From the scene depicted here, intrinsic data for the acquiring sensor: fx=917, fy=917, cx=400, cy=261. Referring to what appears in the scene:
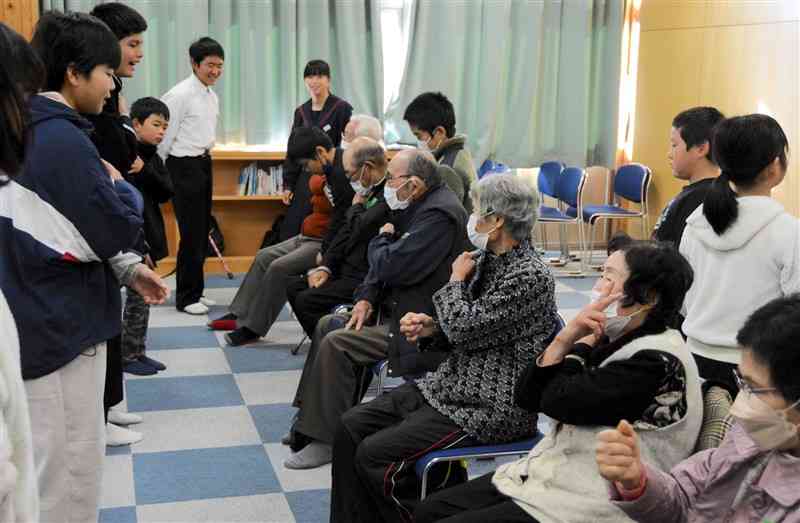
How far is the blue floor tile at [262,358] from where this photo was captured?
478 centimetres

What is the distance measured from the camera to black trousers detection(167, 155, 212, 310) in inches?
231

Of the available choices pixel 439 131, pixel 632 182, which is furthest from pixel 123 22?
pixel 632 182

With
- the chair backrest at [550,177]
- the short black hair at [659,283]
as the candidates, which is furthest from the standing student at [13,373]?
the chair backrest at [550,177]

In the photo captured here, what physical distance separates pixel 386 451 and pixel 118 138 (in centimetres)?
162

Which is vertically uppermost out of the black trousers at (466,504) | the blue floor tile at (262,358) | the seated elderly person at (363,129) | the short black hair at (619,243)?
the seated elderly person at (363,129)

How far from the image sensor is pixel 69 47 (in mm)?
2158

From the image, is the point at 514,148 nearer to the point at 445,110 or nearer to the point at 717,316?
the point at 445,110

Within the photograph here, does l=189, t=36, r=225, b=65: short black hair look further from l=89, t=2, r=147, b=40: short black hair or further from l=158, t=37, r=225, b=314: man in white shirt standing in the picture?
l=89, t=2, r=147, b=40: short black hair

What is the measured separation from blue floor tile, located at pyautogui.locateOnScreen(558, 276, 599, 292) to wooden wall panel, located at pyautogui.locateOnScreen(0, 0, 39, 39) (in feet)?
13.5

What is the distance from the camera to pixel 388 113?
7.71 meters

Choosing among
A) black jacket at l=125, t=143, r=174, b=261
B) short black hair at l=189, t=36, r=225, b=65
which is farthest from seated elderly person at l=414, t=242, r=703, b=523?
short black hair at l=189, t=36, r=225, b=65

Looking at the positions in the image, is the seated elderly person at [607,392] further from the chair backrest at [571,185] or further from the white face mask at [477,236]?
the chair backrest at [571,185]

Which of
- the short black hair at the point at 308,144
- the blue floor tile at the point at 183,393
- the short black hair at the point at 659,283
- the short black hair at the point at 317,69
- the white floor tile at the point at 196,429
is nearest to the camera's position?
the short black hair at the point at 659,283

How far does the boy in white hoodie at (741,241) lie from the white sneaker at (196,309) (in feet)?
12.5
